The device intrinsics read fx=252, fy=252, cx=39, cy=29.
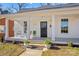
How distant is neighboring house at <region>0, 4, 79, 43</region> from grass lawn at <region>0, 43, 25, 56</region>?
27 cm

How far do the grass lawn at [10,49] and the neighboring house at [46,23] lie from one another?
27 centimetres

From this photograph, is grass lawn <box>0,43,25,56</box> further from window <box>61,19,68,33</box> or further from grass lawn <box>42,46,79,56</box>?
window <box>61,19,68,33</box>

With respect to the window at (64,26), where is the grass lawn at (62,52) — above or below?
below

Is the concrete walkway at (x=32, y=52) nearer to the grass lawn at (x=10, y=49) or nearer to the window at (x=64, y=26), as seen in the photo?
the grass lawn at (x=10, y=49)

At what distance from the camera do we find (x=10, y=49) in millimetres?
7641

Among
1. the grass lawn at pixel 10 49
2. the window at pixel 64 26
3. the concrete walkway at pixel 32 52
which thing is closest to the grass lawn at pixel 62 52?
the concrete walkway at pixel 32 52

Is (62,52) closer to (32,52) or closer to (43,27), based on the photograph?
(32,52)

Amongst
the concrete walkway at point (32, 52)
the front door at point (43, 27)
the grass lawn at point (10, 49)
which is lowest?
the concrete walkway at point (32, 52)

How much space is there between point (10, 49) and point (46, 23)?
10.1ft

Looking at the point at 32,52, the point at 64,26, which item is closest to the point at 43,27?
the point at 64,26

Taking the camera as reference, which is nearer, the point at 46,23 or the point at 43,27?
the point at 46,23

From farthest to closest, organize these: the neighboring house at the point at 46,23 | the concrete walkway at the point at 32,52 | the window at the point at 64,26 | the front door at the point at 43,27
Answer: the window at the point at 64,26, the front door at the point at 43,27, the neighboring house at the point at 46,23, the concrete walkway at the point at 32,52

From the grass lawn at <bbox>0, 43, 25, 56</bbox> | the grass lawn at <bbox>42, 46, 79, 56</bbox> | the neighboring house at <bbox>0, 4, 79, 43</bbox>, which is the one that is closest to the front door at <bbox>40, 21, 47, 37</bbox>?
the neighboring house at <bbox>0, 4, 79, 43</bbox>

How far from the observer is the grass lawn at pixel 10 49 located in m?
7.34
